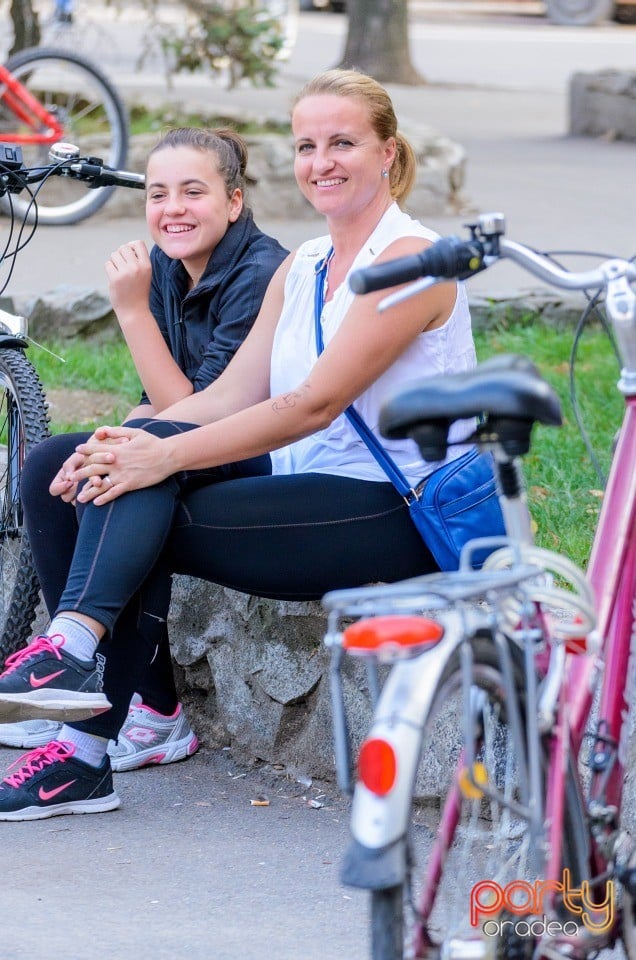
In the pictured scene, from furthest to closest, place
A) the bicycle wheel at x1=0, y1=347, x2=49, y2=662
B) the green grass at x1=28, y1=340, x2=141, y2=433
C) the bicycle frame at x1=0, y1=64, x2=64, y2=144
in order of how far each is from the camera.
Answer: the bicycle frame at x1=0, y1=64, x2=64, y2=144, the green grass at x1=28, y1=340, x2=141, y2=433, the bicycle wheel at x1=0, y1=347, x2=49, y2=662

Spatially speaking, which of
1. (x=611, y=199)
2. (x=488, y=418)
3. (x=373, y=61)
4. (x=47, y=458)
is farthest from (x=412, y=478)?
(x=373, y=61)

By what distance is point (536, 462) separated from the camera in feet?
14.6

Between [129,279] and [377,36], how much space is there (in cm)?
1036

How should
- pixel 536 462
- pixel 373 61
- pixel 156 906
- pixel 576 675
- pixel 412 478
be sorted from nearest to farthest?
pixel 576 675 < pixel 156 906 < pixel 412 478 < pixel 536 462 < pixel 373 61

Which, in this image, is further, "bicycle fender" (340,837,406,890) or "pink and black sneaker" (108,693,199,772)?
"pink and black sneaker" (108,693,199,772)

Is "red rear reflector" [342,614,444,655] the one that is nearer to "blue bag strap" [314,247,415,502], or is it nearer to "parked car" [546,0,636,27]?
"blue bag strap" [314,247,415,502]

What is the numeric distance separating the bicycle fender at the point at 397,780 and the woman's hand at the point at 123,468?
117cm

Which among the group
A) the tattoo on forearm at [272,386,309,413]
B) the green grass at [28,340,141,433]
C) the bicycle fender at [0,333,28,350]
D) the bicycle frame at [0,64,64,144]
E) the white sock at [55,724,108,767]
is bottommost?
the white sock at [55,724,108,767]

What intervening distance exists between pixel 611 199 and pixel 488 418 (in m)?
7.20

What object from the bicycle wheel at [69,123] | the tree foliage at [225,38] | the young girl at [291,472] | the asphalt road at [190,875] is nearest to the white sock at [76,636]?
the young girl at [291,472]

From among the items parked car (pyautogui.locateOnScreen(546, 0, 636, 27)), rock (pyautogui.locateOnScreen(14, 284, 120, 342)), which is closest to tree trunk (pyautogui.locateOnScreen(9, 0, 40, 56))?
rock (pyautogui.locateOnScreen(14, 284, 120, 342))

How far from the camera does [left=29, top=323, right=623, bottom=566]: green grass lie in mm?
3855

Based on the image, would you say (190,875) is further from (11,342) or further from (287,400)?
(11,342)

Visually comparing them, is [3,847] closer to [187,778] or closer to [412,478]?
[187,778]
